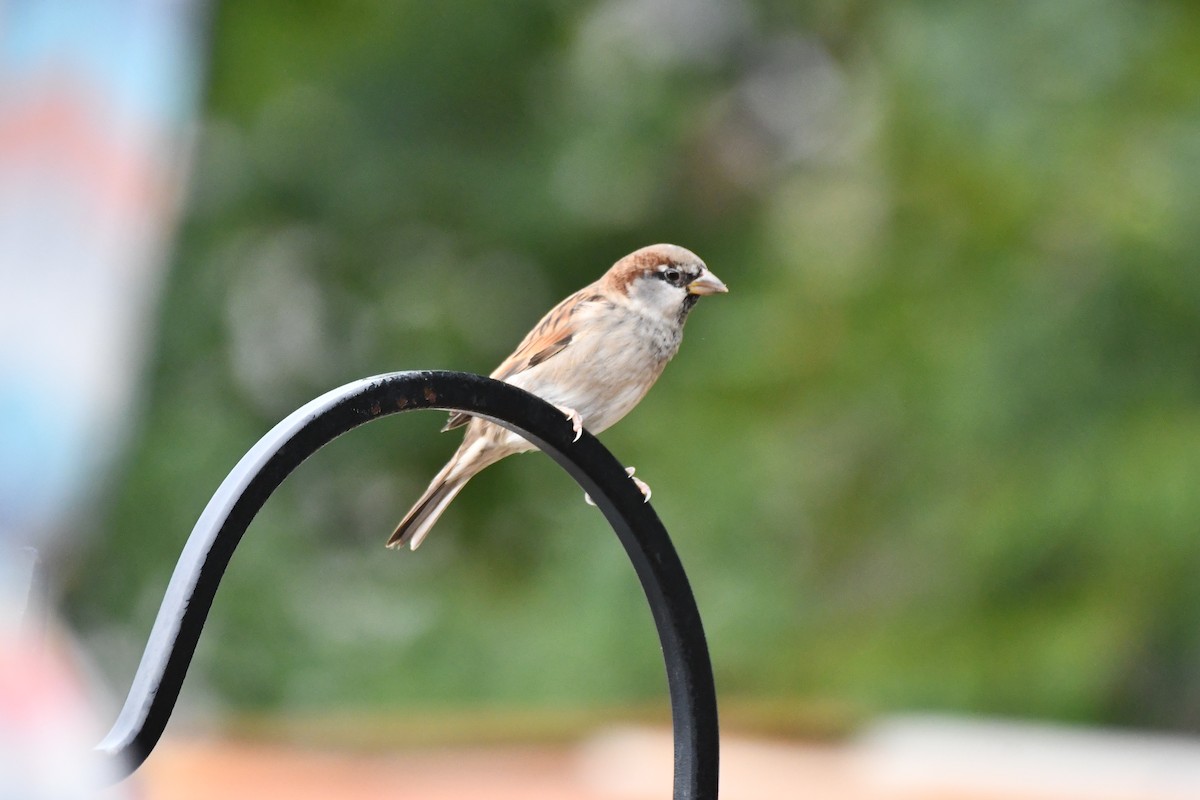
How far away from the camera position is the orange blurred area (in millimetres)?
3471

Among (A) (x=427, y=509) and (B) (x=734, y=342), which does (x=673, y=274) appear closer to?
(A) (x=427, y=509)

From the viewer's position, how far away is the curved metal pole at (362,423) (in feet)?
3.16

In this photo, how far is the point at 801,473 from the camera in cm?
518

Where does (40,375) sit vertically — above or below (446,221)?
below

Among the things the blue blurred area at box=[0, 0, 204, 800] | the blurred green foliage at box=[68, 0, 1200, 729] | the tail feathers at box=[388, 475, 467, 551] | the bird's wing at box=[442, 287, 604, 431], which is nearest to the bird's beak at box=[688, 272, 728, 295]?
the bird's wing at box=[442, 287, 604, 431]

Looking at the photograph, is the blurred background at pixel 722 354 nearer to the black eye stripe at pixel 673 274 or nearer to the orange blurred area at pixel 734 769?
the orange blurred area at pixel 734 769

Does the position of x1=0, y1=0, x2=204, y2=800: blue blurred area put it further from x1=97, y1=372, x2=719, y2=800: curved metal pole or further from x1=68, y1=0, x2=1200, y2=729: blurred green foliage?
x1=68, y1=0, x2=1200, y2=729: blurred green foliage

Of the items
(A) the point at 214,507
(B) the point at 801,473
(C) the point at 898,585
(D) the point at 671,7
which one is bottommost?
(A) the point at 214,507

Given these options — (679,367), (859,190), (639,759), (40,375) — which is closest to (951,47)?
(859,190)

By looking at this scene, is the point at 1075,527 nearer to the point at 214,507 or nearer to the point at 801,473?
the point at 801,473

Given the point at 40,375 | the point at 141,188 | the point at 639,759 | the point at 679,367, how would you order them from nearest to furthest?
the point at 40,375 < the point at 141,188 < the point at 639,759 < the point at 679,367

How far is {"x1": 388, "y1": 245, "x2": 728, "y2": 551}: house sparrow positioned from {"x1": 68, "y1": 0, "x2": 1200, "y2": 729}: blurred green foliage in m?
2.90

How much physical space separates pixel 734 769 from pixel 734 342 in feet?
5.51

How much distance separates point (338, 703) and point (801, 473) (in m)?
1.82
